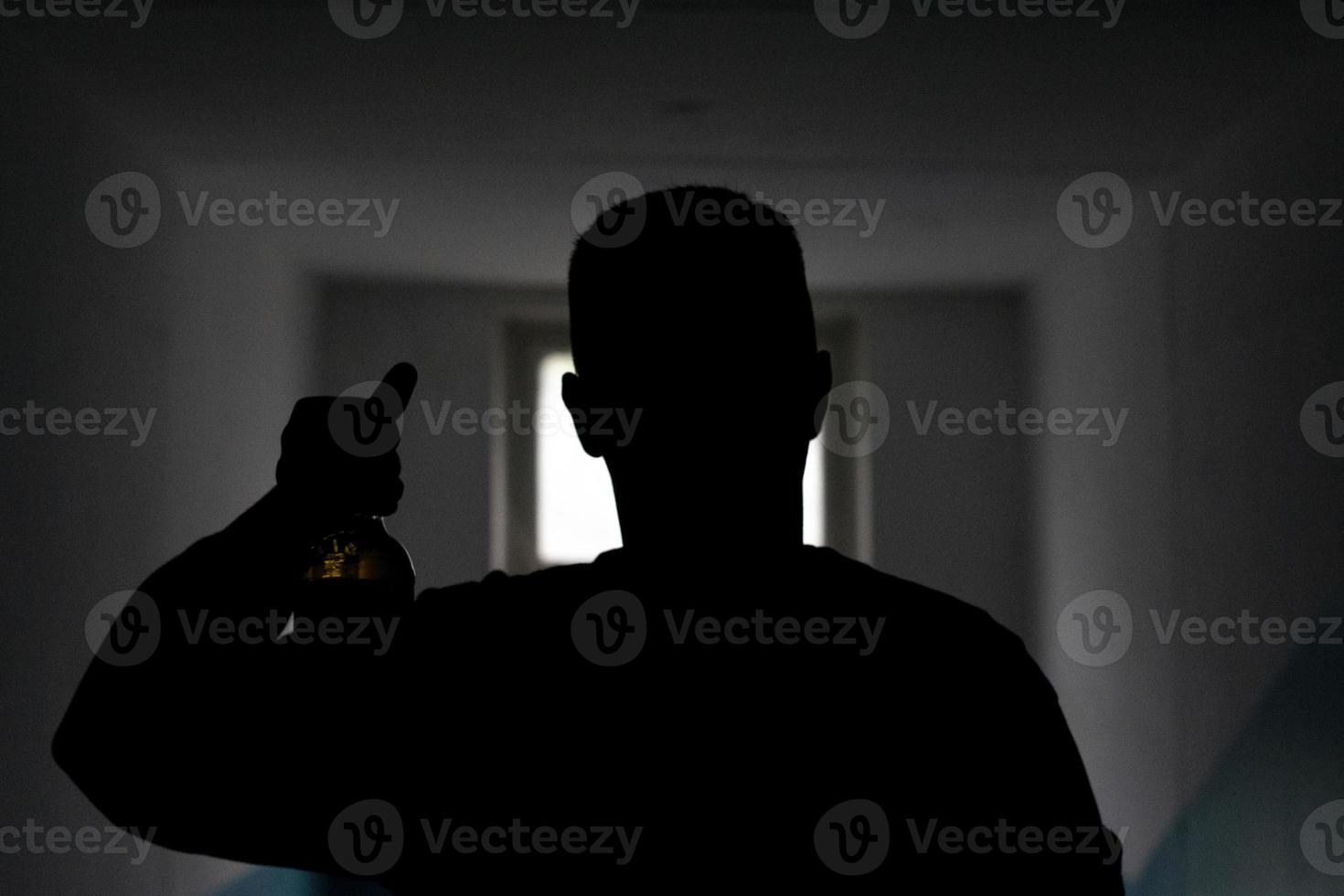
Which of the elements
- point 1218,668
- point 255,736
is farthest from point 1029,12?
point 255,736

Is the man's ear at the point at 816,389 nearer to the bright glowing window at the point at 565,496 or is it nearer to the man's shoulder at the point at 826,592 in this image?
the man's shoulder at the point at 826,592

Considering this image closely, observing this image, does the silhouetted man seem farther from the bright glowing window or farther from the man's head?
the bright glowing window

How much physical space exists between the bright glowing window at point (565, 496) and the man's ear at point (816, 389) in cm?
375

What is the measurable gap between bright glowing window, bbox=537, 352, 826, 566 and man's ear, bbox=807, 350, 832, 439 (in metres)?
3.75

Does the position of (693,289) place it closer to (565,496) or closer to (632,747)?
(632,747)

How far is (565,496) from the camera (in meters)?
4.32

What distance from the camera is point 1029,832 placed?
0.43 metres

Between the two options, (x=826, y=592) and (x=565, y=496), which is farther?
(x=565, y=496)

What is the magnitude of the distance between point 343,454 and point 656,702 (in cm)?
19

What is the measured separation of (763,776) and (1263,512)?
225cm

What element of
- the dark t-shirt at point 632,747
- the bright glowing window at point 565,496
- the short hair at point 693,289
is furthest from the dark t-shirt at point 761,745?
the bright glowing window at point 565,496

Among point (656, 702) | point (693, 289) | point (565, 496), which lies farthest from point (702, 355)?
point (565, 496)

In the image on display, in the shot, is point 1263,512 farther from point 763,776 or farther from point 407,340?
point 407,340

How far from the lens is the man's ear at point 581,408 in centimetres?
51
